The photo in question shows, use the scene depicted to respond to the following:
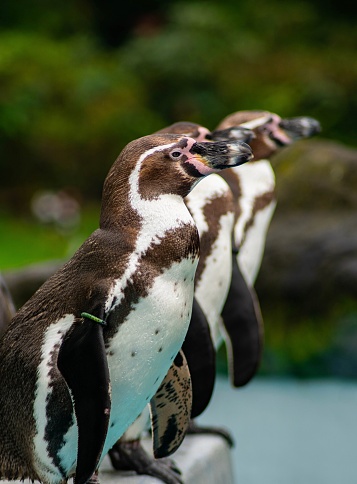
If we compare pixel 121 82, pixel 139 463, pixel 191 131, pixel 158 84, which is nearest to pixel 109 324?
pixel 139 463

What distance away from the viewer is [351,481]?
3549 mm

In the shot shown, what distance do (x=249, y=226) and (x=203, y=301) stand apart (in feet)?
1.81

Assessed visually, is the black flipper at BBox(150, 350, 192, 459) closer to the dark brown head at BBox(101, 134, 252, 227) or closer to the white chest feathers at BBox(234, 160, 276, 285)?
the dark brown head at BBox(101, 134, 252, 227)

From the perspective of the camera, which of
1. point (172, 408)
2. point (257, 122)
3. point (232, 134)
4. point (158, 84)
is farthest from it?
point (158, 84)

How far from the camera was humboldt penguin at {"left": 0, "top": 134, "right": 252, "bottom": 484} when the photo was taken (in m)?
1.71

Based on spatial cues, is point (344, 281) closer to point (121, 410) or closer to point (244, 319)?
point (244, 319)

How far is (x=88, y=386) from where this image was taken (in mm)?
1683

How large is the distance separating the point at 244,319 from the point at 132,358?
102 cm

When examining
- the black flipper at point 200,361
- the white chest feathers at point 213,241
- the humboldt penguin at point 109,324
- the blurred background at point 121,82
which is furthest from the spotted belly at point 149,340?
the blurred background at point 121,82

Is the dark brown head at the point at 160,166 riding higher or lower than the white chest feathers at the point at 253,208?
higher

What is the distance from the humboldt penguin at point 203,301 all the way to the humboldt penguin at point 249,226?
0.28 feet

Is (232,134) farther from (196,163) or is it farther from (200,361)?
(196,163)

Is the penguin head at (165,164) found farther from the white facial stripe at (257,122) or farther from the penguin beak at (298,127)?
the penguin beak at (298,127)

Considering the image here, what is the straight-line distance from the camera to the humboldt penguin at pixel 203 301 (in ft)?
7.50
